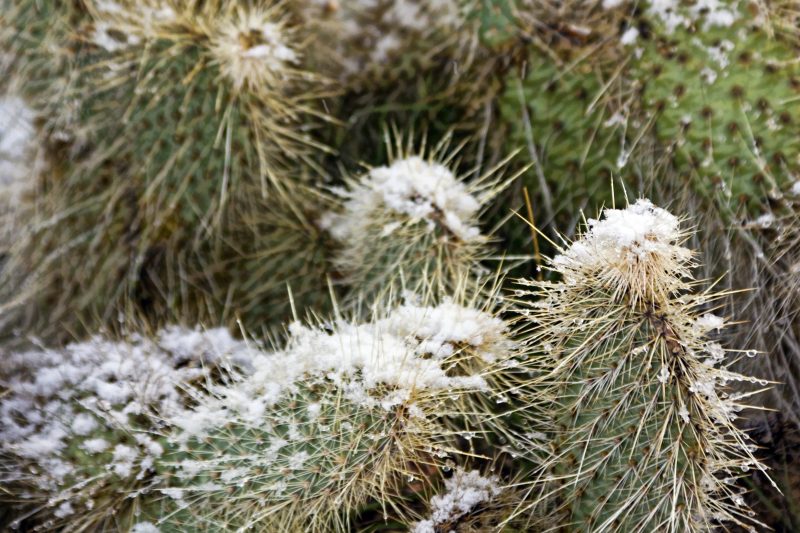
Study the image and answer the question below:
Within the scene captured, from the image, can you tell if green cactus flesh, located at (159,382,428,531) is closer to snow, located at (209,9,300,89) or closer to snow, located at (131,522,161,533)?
snow, located at (131,522,161,533)

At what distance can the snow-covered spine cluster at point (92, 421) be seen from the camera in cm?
93

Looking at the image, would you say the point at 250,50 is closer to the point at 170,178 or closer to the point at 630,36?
the point at 170,178

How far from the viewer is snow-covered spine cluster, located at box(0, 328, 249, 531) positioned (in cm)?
93

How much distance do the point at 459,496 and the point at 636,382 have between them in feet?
0.93

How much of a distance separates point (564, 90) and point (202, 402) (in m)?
0.68

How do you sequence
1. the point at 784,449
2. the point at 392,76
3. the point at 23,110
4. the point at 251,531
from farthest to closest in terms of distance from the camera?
the point at 392,76 → the point at 23,110 → the point at 784,449 → the point at 251,531

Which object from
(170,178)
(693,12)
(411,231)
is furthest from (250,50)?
(693,12)

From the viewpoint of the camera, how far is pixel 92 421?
0.98 metres

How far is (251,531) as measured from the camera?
2.91 feet

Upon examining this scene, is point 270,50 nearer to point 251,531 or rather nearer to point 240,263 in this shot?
point 240,263

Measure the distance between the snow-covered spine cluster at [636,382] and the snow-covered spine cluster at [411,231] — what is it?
25 centimetres

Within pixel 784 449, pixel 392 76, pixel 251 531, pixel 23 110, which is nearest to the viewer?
pixel 251 531

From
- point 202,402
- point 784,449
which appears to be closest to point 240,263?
point 202,402

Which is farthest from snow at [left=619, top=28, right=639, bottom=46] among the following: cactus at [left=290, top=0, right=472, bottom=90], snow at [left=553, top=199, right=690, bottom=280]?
snow at [left=553, top=199, right=690, bottom=280]
